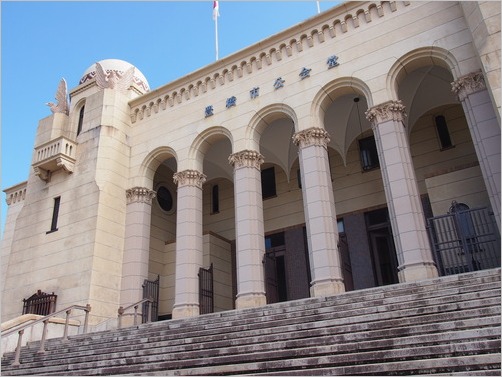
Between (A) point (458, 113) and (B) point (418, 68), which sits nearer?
(B) point (418, 68)

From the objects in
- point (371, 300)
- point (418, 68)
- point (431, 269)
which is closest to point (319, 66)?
point (418, 68)

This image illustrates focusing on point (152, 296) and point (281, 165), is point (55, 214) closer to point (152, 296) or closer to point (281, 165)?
point (152, 296)

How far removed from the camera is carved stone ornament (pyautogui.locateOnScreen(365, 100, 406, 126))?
14.2 meters

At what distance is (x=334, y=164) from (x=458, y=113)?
5.52m

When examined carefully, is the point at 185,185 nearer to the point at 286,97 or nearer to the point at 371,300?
the point at 286,97

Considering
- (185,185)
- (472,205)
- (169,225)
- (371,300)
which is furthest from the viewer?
(169,225)

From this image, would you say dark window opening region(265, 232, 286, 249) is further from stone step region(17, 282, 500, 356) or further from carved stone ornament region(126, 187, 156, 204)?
stone step region(17, 282, 500, 356)

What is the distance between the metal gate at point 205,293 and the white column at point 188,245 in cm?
84

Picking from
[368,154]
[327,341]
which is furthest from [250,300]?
[368,154]

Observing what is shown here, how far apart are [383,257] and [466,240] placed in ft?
16.5

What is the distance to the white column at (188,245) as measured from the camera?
50.5ft

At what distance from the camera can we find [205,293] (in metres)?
17.6

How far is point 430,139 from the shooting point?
18.4 meters

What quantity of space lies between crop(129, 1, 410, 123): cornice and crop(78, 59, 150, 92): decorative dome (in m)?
2.80
